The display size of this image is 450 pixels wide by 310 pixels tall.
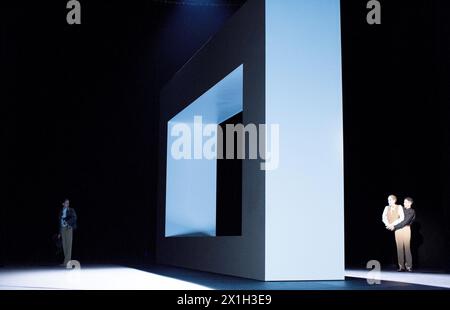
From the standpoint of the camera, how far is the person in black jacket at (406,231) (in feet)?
27.3

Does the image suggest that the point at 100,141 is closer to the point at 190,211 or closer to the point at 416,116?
the point at 190,211

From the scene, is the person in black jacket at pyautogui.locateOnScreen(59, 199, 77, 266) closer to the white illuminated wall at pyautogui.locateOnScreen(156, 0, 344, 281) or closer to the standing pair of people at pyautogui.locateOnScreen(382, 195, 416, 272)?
the white illuminated wall at pyautogui.locateOnScreen(156, 0, 344, 281)

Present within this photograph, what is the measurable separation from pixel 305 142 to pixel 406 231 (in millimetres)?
2914

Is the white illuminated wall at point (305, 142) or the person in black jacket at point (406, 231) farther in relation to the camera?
the person in black jacket at point (406, 231)

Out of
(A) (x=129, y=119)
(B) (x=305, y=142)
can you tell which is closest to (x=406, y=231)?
(B) (x=305, y=142)

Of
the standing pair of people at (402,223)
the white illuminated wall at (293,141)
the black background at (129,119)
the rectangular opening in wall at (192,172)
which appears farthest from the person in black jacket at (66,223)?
the standing pair of people at (402,223)

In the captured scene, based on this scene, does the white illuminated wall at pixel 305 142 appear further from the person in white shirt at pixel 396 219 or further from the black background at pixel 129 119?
the black background at pixel 129 119

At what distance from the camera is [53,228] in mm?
12000

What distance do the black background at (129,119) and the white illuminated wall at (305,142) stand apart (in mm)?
3376

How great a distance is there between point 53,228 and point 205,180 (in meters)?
3.80
